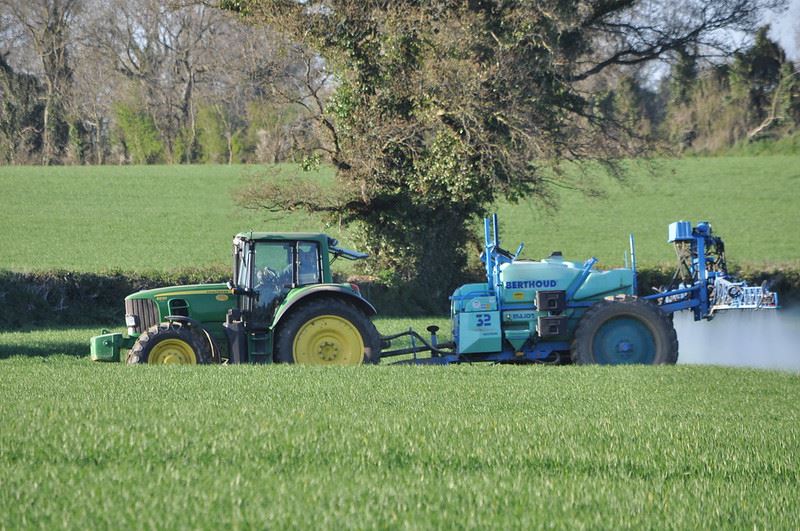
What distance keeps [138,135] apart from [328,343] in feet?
147

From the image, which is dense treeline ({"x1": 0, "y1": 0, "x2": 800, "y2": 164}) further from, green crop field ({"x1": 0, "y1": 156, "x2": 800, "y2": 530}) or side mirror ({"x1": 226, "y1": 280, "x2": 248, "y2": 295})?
green crop field ({"x1": 0, "y1": 156, "x2": 800, "y2": 530})

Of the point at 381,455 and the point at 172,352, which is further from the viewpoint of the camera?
the point at 172,352

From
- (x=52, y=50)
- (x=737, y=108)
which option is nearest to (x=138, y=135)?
(x=52, y=50)

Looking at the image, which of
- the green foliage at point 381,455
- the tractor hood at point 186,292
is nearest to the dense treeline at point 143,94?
the tractor hood at point 186,292

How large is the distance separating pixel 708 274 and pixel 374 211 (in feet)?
44.1

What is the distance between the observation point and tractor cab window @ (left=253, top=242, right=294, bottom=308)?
15.2m

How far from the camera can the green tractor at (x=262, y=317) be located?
14.9 meters

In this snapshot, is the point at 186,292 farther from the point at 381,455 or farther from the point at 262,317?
the point at 381,455

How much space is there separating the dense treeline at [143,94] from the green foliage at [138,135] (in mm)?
60

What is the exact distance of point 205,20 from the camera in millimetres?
57531

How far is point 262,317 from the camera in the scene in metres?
15.2

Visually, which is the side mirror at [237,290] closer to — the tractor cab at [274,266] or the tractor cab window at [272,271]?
the tractor cab at [274,266]

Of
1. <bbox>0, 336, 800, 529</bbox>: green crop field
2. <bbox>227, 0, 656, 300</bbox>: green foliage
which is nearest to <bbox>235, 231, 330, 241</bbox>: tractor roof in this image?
<bbox>0, 336, 800, 529</bbox>: green crop field

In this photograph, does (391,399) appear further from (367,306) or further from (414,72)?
(414,72)
